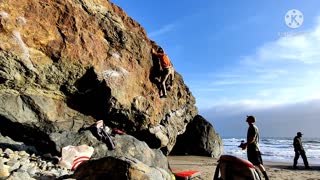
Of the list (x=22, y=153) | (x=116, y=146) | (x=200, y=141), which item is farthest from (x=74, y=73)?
(x=200, y=141)

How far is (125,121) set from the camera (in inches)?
580

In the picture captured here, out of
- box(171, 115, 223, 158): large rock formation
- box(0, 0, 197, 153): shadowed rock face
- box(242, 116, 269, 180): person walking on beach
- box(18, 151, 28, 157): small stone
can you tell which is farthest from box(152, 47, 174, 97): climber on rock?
box(171, 115, 223, 158): large rock formation

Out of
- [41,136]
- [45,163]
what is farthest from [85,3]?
[45,163]

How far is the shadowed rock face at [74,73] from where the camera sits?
1166cm

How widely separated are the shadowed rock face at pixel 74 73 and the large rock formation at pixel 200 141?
8.17 m

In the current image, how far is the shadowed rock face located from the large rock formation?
8169mm

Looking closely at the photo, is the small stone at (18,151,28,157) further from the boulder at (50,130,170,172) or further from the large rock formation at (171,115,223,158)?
the large rock formation at (171,115,223,158)

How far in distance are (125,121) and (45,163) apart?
17.1 ft

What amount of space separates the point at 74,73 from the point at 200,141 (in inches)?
558

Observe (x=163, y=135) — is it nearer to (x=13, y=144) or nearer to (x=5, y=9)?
(x=13, y=144)

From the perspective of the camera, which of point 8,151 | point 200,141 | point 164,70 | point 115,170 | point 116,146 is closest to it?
point 115,170

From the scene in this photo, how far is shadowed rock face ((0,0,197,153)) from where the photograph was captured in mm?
11656

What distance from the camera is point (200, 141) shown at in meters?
25.6

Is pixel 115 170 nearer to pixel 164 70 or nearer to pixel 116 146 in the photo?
pixel 116 146
